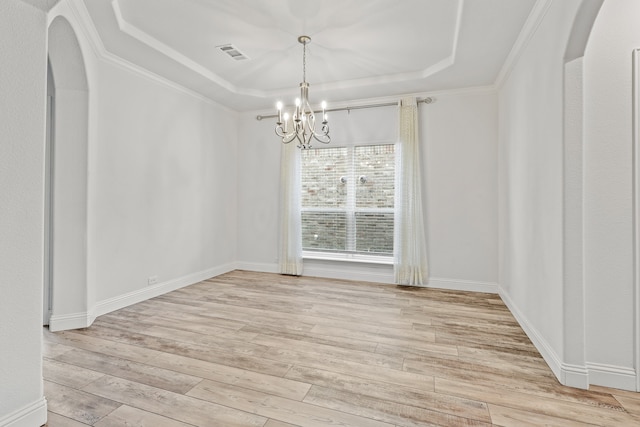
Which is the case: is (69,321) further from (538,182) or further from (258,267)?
(538,182)

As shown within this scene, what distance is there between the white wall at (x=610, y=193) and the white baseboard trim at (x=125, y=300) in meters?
4.11

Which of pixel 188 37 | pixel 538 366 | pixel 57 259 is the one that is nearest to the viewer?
pixel 538 366

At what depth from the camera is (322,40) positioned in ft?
10.6

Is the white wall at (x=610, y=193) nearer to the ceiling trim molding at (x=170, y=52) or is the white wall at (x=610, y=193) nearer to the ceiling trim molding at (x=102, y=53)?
the ceiling trim molding at (x=102, y=53)

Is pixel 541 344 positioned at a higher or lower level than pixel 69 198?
lower

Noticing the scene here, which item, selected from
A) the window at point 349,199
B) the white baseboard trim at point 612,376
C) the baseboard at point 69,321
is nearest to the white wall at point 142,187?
the baseboard at point 69,321

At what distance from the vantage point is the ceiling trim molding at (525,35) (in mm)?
2456

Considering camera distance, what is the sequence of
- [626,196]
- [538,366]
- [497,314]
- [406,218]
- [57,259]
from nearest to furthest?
[626,196] → [538,366] → [57,259] → [497,314] → [406,218]

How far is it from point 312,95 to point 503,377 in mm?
4042

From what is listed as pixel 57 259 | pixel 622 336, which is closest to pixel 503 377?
pixel 622 336

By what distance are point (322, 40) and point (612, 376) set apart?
357 centimetres

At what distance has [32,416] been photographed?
163 centimetres

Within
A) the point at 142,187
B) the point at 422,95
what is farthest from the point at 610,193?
the point at 142,187

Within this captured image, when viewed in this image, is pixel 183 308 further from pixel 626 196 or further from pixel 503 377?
pixel 626 196
